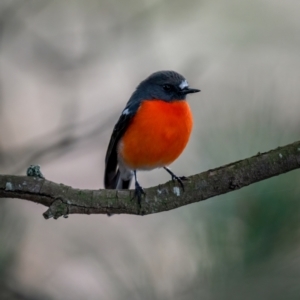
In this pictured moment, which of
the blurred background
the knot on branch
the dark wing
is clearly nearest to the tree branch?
the knot on branch

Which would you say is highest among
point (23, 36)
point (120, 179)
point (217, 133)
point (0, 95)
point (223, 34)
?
point (223, 34)

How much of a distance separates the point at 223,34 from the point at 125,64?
897 mm

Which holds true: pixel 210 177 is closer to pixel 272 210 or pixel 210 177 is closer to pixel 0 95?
pixel 272 210

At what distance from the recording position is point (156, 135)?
2.52 metres

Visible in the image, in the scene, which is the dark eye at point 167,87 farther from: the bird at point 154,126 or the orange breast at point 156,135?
the orange breast at point 156,135

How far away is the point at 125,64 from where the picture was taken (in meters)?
4.19

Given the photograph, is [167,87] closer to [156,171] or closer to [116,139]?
[116,139]

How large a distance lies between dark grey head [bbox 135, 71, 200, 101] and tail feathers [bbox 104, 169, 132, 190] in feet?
1.81

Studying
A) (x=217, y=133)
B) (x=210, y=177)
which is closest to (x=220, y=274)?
(x=217, y=133)

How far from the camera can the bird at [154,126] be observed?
252 centimetres

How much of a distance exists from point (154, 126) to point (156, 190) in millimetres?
646

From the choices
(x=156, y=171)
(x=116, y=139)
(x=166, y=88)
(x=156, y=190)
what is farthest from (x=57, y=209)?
(x=156, y=171)

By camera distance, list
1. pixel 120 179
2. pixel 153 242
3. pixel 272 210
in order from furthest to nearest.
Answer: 1. pixel 120 179
2. pixel 153 242
3. pixel 272 210

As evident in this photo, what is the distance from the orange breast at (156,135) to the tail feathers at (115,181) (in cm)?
36
